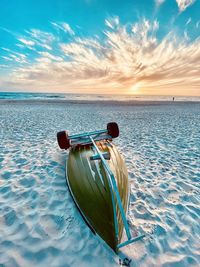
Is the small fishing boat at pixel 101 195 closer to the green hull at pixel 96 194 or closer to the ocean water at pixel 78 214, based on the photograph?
the green hull at pixel 96 194

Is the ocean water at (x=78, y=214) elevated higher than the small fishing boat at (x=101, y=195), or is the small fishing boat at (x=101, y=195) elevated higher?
the small fishing boat at (x=101, y=195)

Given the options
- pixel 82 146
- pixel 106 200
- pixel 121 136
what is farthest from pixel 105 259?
pixel 121 136

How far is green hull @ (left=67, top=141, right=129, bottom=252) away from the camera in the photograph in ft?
7.64

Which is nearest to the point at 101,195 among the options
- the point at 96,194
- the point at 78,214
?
the point at 96,194

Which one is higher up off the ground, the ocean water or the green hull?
the green hull

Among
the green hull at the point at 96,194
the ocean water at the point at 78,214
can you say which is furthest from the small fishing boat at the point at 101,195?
the ocean water at the point at 78,214

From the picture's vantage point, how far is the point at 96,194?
8.74ft

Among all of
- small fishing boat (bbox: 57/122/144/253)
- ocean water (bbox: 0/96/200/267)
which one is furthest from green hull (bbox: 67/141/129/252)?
ocean water (bbox: 0/96/200/267)

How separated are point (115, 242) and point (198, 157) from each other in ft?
15.5

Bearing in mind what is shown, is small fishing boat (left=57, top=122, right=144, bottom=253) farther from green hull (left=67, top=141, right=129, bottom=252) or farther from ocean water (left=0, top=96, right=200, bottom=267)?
ocean water (left=0, top=96, right=200, bottom=267)

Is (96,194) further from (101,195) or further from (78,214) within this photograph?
(78,214)

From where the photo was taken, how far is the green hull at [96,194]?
7.64 feet

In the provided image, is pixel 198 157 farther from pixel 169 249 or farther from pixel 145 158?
pixel 169 249

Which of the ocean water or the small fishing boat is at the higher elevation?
the small fishing boat
